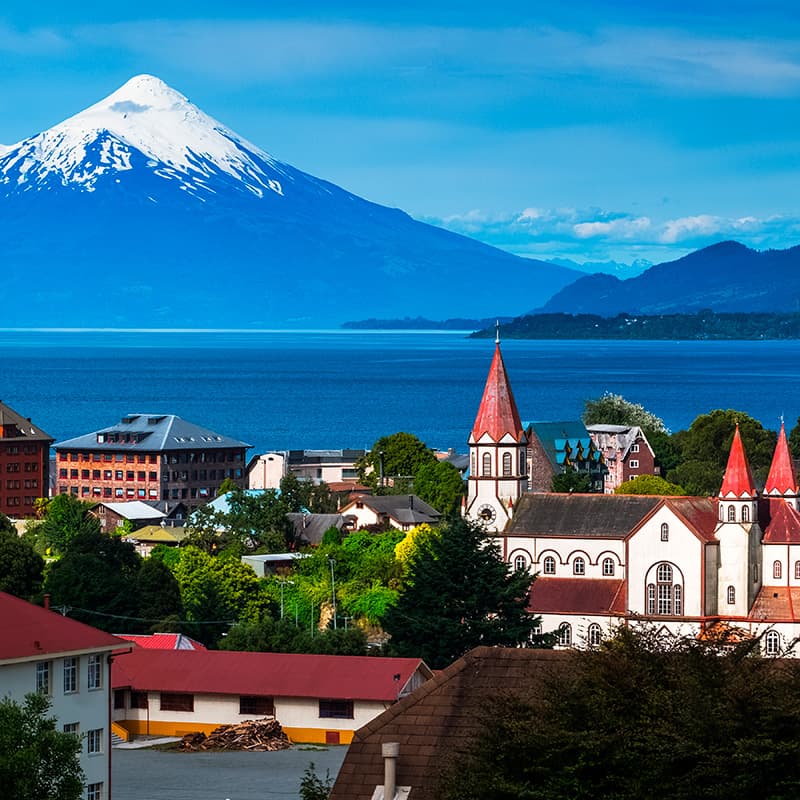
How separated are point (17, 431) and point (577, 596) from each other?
57708 mm

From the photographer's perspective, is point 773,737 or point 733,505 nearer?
point 773,737

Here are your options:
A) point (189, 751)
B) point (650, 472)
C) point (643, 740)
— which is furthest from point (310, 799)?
point (650, 472)

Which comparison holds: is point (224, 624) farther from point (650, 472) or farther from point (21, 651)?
→ point (650, 472)

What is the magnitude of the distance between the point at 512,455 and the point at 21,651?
→ 38.7 metres

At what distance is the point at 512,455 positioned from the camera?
2810 inches

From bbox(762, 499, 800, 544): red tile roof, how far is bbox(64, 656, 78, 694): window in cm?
3370

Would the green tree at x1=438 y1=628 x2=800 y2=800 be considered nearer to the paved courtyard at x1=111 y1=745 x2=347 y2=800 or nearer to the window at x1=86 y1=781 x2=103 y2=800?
the window at x1=86 y1=781 x2=103 y2=800

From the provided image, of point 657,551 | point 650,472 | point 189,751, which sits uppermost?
point 650,472

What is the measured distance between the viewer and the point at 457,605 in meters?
53.6

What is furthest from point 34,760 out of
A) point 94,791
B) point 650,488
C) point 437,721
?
point 650,488

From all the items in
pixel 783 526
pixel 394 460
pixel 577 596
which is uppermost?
pixel 394 460

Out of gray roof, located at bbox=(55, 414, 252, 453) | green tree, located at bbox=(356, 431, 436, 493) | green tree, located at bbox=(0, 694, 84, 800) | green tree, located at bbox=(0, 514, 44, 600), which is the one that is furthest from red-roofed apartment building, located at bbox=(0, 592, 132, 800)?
gray roof, located at bbox=(55, 414, 252, 453)

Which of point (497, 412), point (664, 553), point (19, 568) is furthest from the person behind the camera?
point (497, 412)

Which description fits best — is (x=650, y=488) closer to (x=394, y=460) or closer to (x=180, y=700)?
(x=394, y=460)
